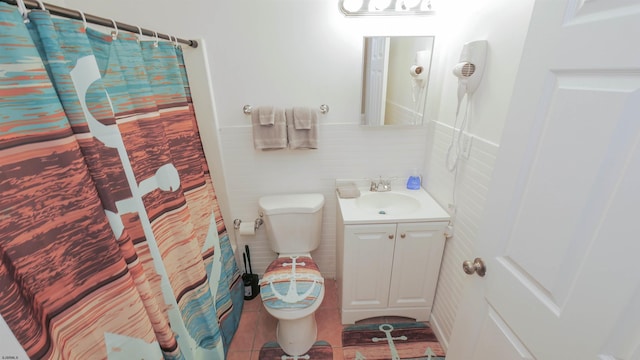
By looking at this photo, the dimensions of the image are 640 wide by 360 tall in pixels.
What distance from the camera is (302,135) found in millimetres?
1626

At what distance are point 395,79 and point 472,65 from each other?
0.49 metres

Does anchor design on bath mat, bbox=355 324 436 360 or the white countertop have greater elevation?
the white countertop

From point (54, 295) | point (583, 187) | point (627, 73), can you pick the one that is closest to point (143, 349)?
point (54, 295)

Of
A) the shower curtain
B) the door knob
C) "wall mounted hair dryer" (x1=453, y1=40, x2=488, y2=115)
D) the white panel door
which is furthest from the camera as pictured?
"wall mounted hair dryer" (x1=453, y1=40, x2=488, y2=115)

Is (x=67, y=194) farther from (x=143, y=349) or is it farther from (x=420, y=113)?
(x=420, y=113)

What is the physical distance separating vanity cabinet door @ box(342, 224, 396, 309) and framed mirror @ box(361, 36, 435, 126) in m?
0.69

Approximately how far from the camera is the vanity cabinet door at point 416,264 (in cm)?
147

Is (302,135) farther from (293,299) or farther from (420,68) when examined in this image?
(293,299)

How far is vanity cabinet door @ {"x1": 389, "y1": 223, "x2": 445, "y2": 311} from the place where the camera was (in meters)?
1.47

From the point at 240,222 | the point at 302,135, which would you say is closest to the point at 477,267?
the point at 302,135

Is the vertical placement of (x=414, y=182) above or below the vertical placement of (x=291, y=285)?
above

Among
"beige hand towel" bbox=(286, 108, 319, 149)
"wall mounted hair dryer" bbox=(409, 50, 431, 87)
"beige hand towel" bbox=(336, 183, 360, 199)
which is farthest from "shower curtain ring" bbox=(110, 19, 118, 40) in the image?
"wall mounted hair dryer" bbox=(409, 50, 431, 87)

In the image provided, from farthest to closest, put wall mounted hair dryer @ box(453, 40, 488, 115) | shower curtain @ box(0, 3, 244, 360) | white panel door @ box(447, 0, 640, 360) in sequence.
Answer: wall mounted hair dryer @ box(453, 40, 488, 115) < shower curtain @ box(0, 3, 244, 360) < white panel door @ box(447, 0, 640, 360)

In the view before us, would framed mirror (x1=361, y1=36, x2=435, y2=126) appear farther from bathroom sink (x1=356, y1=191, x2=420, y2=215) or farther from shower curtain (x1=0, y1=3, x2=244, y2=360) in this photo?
shower curtain (x1=0, y1=3, x2=244, y2=360)
